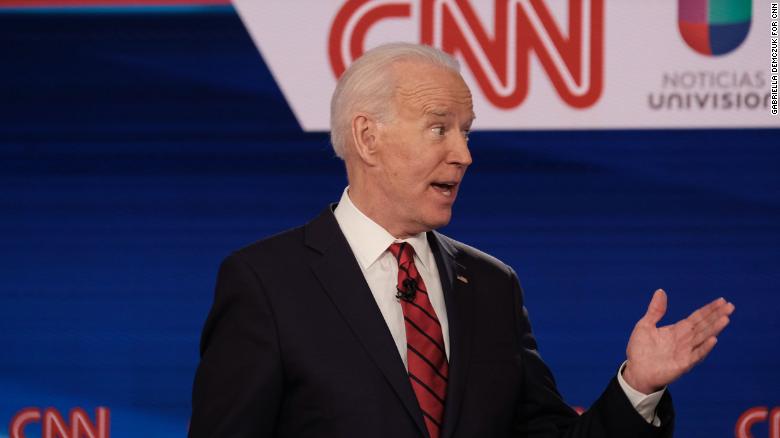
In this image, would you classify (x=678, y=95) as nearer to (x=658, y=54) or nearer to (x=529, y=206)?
(x=658, y=54)

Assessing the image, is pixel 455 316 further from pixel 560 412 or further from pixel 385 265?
pixel 560 412

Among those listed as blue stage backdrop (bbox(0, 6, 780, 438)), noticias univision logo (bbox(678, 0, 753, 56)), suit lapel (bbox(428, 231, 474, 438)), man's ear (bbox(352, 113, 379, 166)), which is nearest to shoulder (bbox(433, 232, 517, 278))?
suit lapel (bbox(428, 231, 474, 438))

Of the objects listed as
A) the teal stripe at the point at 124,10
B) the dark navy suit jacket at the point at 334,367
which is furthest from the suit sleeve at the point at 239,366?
the teal stripe at the point at 124,10

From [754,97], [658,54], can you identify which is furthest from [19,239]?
[754,97]

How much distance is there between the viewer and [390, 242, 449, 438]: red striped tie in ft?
6.03

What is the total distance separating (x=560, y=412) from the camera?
77.9 inches

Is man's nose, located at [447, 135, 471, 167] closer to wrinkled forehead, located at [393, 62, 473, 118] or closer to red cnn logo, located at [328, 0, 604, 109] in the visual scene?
wrinkled forehead, located at [393, 62, 473, 118]

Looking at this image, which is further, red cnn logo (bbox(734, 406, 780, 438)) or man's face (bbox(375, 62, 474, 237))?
red cnn logo (bbox(734, 406, 780, 438))

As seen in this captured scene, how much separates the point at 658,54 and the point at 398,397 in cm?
169

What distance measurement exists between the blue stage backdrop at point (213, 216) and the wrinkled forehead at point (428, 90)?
124 cm

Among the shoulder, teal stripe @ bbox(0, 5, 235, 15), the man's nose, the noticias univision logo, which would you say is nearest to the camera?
the man's nose

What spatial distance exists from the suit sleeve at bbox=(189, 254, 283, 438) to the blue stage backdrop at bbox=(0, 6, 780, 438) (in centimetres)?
138

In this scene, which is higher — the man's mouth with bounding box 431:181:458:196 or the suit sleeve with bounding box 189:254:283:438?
the man's mouth with bounding box 431:181:458:196

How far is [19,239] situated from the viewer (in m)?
3.31
